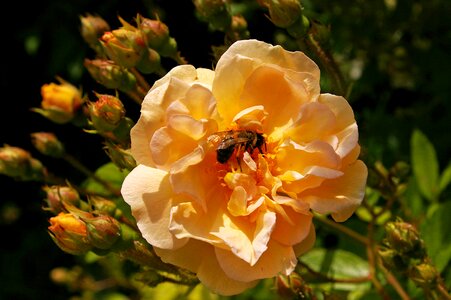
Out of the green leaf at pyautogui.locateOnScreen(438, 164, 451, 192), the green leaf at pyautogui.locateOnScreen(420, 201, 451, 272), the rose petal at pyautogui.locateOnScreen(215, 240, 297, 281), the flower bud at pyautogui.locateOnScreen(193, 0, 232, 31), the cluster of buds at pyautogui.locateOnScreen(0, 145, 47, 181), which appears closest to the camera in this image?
the rose petal at pyautogui.locateOnScreen(215, 240, 297, 281)

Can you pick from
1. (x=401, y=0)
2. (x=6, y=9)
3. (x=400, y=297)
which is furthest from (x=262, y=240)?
(x=6, y=9)

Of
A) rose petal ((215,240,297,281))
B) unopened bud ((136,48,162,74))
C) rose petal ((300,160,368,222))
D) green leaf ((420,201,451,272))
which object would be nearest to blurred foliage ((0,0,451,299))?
green leaf ((420,201,451,272))

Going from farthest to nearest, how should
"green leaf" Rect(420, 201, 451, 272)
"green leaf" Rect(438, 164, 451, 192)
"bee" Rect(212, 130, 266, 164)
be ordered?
1. "green leaf" Rect(438, 164, 451, 192)
2. "green leaf" Rect(420, 201, 451, 272)
3. "bee" Rect(212, 130, 266, 164)

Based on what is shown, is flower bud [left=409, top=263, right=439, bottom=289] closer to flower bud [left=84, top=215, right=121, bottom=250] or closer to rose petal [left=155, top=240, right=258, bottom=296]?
rose petal [left=155, top=240, right=258, bottom=296]

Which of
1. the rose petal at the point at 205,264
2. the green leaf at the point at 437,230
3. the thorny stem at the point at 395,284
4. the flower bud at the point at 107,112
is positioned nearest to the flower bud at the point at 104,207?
the flower bud at the point at 107,112

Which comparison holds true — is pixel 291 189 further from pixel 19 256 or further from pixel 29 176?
pixel 19 256

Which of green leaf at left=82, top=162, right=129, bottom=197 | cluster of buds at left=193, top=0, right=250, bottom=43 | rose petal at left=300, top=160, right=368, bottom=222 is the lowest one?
green leaf at left=82, top=162, right=129, bottom=197
